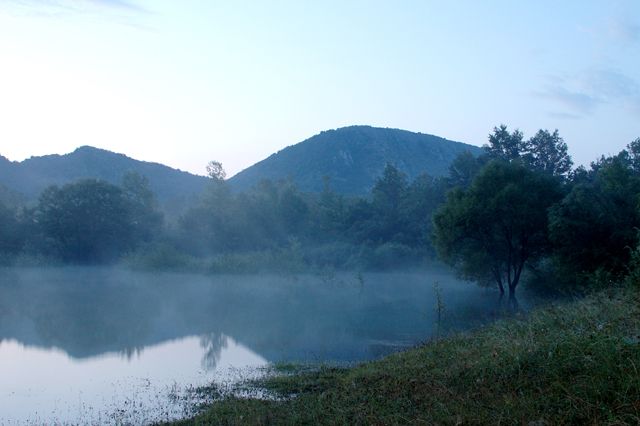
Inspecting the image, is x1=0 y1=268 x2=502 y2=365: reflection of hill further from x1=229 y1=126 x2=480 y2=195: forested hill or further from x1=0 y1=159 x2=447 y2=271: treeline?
x1=229 y1=126 x2=480 y2=195: forested hill

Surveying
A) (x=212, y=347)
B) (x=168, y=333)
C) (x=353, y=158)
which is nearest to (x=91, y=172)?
(x=353, y=158)

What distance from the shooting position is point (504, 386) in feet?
25.9

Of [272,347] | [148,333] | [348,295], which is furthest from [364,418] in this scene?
[348,295]

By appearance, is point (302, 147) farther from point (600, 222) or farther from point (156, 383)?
point (156, 383)

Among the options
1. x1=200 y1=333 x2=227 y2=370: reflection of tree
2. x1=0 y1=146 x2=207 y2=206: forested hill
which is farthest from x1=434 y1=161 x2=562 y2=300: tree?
x1=0 y1=146 x2=207 y2=206: forested hill

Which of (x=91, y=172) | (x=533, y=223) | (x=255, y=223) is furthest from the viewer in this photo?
(x=91, y=172)

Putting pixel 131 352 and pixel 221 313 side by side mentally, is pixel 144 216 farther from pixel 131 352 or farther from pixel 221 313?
pixel 131 352

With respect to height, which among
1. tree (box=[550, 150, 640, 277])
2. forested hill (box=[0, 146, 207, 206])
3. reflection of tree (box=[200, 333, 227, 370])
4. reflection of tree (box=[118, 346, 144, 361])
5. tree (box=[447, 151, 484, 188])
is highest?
forested hill (box=[0, 146, 207, 206])

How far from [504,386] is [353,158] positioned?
12011cm

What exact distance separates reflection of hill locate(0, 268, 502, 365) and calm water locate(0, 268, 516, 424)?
0.06 metres

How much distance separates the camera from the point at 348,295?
4016 cm

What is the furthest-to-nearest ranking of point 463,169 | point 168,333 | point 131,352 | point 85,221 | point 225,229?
point 225,229 < point 463,169 < point 85,221 < point 168,333 < point 131,352

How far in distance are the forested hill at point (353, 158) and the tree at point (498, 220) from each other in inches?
2901

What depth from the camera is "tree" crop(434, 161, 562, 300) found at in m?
33.2
